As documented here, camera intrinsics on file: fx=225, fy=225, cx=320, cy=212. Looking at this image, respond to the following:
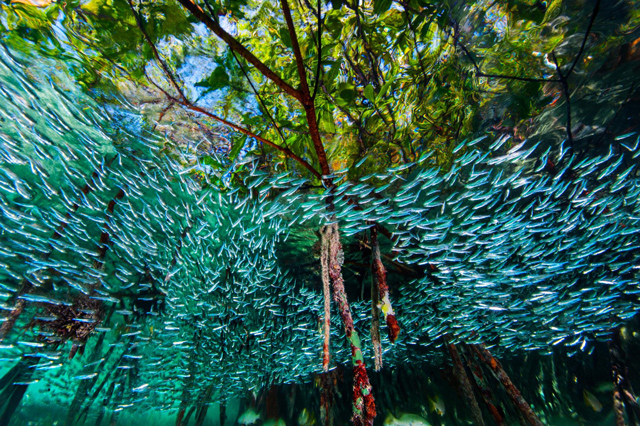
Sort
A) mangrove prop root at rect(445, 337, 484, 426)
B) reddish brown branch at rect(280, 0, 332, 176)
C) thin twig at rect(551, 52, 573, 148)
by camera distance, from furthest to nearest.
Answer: mangrove prop root at rect(445, 337, 484, 426)
thin twig at rect(551, 52, 573, 148)
reddish brown branch at rect(280, 0, 332, 176)

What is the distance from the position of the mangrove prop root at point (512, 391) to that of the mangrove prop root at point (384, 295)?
5171 millimetres

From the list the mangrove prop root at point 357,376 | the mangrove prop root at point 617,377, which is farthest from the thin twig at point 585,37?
the mangrove prop root at point 617,377

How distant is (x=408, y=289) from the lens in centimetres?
827

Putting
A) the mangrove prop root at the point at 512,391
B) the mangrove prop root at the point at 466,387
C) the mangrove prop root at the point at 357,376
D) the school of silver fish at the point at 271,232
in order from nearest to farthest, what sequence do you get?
the mangrove prop root at the point at 357,376 → the school of silver fish at the point at 271,232 → the mangrove prop root at the point at 512,391 → the mangrove prop root at the point at 466,387

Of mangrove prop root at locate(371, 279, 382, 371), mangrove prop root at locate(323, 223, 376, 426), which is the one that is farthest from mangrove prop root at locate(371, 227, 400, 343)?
mangrove prop root at locate(323, 223, 376, 426)

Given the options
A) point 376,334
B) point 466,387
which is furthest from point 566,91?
point 466,387

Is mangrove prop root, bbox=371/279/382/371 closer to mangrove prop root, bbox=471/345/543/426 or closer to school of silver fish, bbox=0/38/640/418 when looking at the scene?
school of silver fish, bbox=0/38/640/418

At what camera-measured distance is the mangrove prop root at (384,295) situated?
2.80 m

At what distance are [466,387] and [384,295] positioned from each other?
6.01 m

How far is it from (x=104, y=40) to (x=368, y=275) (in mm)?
8496

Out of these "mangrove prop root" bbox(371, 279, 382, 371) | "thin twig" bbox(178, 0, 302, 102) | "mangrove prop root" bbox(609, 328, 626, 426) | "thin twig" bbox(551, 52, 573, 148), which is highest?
"thin twig" bbox(551, 52, 573, 148)

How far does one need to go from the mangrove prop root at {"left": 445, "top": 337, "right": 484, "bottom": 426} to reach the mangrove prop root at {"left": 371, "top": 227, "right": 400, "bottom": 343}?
528 cm

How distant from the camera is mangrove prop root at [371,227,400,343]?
2799mm

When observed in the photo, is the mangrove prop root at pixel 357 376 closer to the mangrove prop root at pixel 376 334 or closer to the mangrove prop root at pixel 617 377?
the mangrove prop root at pixel 376 334
